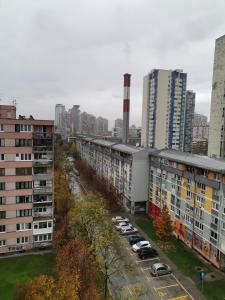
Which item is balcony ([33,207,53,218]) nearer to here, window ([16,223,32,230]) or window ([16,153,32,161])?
window ([16,223,32,230])

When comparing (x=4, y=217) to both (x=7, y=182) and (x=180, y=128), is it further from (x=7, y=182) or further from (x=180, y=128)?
(x=180, y=128)

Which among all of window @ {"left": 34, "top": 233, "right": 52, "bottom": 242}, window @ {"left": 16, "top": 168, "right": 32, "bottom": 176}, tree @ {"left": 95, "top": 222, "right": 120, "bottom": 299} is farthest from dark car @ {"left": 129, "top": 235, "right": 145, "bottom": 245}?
window @ {"left": 16, "top": 168, "right": 32, "bottom": 176}

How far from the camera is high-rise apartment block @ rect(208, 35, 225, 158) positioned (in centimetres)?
9006

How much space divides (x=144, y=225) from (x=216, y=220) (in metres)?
19.2

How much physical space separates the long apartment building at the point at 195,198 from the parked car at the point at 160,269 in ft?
23.9

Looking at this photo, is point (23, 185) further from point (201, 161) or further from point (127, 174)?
point (201, 161)

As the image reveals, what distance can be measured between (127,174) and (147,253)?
2387 centimetres

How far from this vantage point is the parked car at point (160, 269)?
3372cm

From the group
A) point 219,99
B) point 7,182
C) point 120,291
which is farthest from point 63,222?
point 219,99

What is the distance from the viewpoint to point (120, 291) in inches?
1182

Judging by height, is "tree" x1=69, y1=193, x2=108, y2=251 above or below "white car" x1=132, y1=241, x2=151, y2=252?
above

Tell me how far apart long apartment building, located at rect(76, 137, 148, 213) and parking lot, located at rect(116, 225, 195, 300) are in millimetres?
21998

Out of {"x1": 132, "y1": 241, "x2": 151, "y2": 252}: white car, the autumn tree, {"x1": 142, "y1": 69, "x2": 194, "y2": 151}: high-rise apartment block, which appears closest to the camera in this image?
the autumn tree

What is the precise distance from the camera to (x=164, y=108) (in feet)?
415
